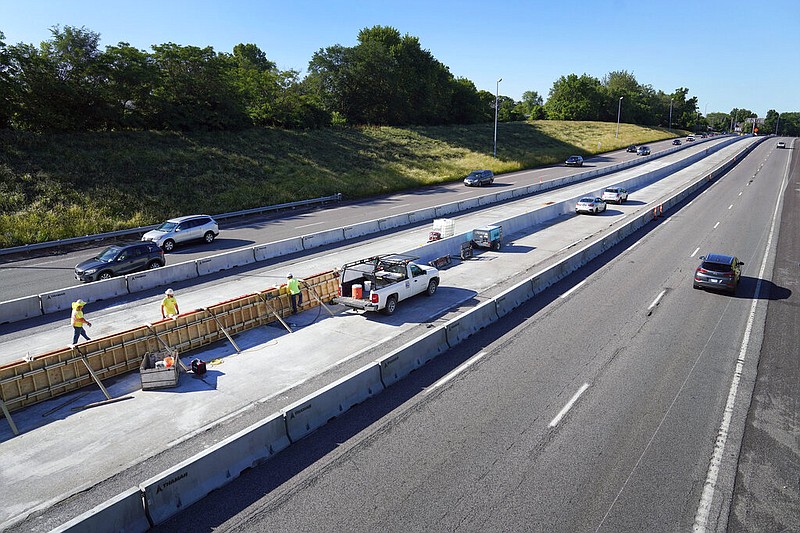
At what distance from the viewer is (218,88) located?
54.6 m

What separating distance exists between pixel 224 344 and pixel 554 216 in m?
28.3

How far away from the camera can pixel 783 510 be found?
26.8ft

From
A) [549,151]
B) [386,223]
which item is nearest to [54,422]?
[386,223]

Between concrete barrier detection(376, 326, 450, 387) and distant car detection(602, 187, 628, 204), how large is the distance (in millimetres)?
33797

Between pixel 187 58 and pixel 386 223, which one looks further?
pixel 187 58

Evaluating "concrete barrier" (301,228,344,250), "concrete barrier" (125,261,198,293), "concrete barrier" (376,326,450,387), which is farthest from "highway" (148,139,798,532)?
"concrete barrier" (301,228,344,250)

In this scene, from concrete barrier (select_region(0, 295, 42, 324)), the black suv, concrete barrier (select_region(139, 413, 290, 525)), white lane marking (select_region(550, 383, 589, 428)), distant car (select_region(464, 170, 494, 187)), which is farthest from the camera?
distant car (select_region(464, 170, 494, 187))

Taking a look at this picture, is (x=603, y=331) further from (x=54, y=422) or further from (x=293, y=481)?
(x=54, y=422)

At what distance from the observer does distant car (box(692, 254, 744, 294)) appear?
19.3m

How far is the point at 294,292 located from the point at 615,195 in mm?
34529

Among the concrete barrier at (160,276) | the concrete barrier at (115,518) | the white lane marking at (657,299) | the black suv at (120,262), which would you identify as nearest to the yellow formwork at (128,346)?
the concrete barrier at (115,518)

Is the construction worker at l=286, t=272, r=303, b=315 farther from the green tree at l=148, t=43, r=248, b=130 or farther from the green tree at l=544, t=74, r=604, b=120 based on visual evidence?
the green tree at l=544, t=74, r=604, b=120

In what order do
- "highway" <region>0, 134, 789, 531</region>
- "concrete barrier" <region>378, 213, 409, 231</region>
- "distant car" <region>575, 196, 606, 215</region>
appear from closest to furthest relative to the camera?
"highway" <region>0, 134, 789, 531</region> → "concrete barrier" <region>378, 213, 409, 231</region> → "distant car" <region>575, 196, 606, 215</region>

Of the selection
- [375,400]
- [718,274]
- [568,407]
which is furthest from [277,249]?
[718,274]
